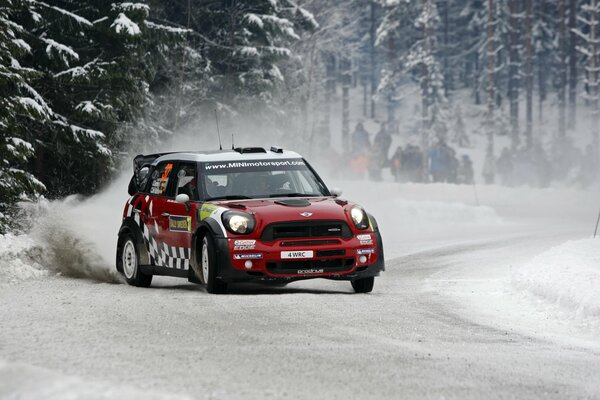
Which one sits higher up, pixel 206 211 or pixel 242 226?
pixel 206 211

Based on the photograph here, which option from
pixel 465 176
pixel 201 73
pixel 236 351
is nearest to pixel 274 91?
pixel 201 73

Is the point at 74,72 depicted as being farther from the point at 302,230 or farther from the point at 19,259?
the point at 302,230

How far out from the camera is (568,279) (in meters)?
13.1

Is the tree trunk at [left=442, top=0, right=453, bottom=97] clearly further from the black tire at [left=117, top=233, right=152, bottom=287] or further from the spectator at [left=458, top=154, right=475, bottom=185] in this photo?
the black tire at [left=117, top=233, right=152, bottom=287]

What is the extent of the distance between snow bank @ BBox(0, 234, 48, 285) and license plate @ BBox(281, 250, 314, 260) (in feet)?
12.8

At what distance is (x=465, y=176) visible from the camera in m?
51.2

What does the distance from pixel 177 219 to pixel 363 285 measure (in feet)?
7.15

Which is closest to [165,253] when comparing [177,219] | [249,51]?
[177,219]

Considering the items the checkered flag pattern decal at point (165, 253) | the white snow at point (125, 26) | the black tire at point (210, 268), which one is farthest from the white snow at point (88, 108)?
the black tire at point (210, 268)

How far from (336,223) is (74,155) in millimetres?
14566

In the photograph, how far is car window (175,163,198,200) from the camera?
1374 centimetres

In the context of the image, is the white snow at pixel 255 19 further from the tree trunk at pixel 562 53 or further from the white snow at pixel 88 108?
the tree trunk at pixel 562 53

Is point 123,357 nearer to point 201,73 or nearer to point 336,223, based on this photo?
point 336,223

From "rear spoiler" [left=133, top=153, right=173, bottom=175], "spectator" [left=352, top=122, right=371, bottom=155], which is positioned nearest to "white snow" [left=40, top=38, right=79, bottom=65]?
"rear spoiler" [left=133, top=153, right=173, bottom=175]
